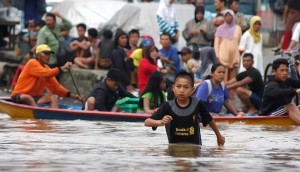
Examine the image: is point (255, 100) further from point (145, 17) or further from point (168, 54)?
point (145, 17)

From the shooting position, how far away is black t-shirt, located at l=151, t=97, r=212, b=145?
1371 centimetres

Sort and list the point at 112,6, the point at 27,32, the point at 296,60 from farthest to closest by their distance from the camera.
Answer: the point at 112,6
the point at 27,32
the point at 296,60

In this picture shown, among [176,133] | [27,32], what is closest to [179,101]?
[176,133]

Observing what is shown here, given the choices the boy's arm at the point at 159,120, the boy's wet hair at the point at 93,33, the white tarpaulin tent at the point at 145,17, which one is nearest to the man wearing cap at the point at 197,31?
the boy's wet hair at the point at 93,33

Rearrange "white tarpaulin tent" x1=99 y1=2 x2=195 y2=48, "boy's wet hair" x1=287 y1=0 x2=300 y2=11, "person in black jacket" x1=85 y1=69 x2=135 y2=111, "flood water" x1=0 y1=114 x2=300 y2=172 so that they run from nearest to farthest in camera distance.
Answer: "boy's wet hair" x1=287 y1=0 x2=300 y2=11
"flood water" x1=0 y1=114 x2=300 y2=172
"person in black jacket" x1=85 y1=69 x2=135 y2=111
"white tarpaulin tent" x1=99 y1=2 x2=195 y2=48

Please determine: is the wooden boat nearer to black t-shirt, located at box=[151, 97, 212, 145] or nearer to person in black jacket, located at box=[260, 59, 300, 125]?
person in black jacket, located at box=[260, 59, 300, 125]

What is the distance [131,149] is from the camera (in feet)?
45.6

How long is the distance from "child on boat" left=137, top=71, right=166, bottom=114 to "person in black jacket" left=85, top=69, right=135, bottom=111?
18.6 inches

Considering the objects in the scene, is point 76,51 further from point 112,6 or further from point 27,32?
point 112,6

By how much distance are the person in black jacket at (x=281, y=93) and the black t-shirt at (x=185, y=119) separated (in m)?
4.58

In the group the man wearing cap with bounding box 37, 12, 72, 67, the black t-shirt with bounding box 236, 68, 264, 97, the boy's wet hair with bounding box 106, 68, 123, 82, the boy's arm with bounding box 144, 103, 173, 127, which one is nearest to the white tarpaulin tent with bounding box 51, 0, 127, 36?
the man wearing cap with bounding box 37, 12, 72, 67

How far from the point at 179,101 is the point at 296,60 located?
820 centimetres

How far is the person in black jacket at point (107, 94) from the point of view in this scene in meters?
19.3

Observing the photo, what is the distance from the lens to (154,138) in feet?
52.3
